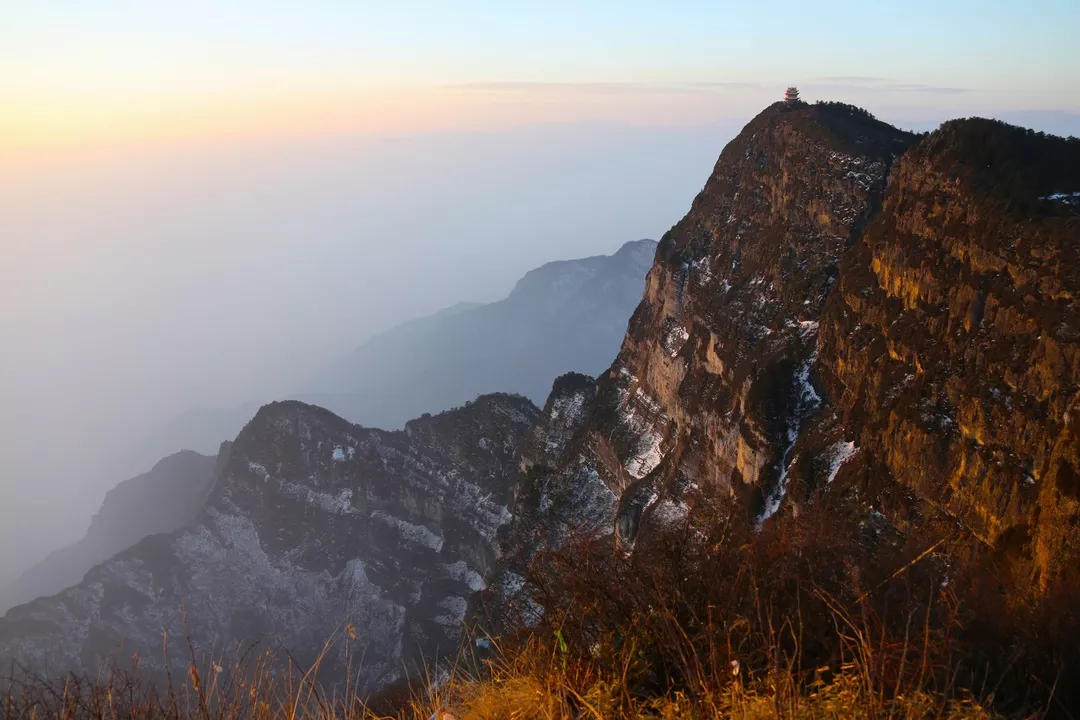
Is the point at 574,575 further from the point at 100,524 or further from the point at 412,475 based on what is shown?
the point at 100,524

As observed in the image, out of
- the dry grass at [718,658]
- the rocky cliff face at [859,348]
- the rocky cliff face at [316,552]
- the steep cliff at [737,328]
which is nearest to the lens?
the dry grass at [718,658]

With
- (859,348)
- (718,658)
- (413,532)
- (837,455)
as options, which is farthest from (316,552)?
(718,658)

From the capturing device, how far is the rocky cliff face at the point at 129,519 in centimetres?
12338

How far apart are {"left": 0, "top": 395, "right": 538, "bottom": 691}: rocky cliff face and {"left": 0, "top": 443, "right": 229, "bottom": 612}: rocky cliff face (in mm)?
41209

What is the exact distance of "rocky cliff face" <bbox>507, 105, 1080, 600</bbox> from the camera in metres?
20.8

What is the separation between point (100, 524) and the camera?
134750 millimetres

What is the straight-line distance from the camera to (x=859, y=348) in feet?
99.3

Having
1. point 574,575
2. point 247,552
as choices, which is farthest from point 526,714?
point 247,552

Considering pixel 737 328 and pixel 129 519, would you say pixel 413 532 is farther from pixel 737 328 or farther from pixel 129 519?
pixel 129 519

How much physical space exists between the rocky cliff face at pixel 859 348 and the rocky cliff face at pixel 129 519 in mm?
93960

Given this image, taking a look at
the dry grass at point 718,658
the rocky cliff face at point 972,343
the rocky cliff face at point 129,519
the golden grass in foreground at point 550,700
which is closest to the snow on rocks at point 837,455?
the rocky cliff face at point 972,343

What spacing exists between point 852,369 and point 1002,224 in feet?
27.1

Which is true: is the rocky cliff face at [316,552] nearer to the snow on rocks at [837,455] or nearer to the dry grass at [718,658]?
the snow on rocks at [837,455]

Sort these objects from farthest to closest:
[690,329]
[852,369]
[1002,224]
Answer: [690,329], [852,369], [1002,224]
